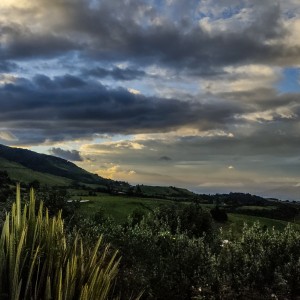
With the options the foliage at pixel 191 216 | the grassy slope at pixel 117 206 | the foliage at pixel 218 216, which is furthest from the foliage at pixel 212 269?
the foliage at pixel 218 216

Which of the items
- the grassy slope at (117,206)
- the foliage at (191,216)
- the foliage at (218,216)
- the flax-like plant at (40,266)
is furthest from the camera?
the foliage at (218,216)

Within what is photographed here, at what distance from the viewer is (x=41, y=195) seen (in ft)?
129

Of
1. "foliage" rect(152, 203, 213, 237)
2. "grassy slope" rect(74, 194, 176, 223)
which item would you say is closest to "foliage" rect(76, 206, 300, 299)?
"foliage" rect(152, 203, 213, 237)

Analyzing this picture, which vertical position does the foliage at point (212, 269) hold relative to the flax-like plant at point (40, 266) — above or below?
below

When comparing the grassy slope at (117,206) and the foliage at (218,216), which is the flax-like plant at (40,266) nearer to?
the grassy slope at (117,206)

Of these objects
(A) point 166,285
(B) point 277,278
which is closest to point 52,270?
(A) point 166,285

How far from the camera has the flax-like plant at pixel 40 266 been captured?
23.9 feet

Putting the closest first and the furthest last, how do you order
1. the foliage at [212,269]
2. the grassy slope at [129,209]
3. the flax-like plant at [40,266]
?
the flax-like plant at [40,266], the foliage at [212,269], the grassy slope at [129,209]

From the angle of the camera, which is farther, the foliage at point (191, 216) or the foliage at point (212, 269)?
the foliage at point (191, 216)

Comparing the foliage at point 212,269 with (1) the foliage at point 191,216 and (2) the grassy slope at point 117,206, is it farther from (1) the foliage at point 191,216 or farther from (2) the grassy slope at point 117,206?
(2) the grassy slope at point 117,206

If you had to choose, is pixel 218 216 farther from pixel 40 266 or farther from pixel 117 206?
pixel 40 266

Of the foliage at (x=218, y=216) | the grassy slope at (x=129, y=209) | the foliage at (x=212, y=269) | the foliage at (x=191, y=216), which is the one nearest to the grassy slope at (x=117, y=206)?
the grassy slope at (x=129, y=209)

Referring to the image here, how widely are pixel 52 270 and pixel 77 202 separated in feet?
107

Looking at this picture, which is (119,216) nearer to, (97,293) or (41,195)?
(41,195)
